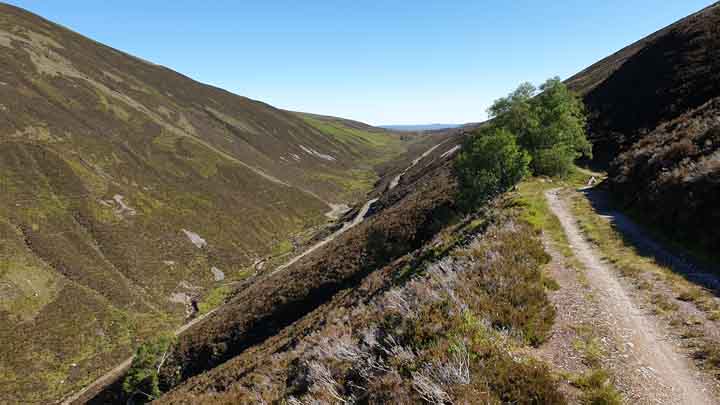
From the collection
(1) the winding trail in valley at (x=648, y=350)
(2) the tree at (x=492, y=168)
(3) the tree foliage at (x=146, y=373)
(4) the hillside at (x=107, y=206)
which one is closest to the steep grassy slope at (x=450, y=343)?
(1) the winding trail in valley at (x=648, y=350)

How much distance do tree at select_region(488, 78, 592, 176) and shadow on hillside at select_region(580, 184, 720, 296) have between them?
14511 millimetres

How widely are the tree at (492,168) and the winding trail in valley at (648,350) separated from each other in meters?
19.1

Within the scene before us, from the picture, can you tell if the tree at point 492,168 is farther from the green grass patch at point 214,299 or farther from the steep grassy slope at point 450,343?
the green grass patch at point 214,299

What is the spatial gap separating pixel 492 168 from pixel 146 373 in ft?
129

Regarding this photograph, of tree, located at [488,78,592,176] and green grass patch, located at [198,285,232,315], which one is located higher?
tree, located at [488,78,592,176]

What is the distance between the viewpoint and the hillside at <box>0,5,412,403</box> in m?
44.5

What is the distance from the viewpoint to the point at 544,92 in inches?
1468

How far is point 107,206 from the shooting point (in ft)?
219

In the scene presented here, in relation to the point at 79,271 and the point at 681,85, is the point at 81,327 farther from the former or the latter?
the point at 681,85

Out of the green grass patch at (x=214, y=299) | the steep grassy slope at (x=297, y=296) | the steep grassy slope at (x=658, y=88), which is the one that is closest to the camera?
the steep grassy slope at (x=297, y=296)

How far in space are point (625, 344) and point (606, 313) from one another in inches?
57.0

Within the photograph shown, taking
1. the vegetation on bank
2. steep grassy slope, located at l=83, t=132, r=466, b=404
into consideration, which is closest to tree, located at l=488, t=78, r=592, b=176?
the vegetation on bank

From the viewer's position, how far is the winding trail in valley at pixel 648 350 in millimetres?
6180

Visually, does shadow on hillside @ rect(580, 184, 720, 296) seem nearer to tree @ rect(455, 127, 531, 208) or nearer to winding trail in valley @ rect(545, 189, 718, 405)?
winding trail in valley @ rect(545, 189, 718, 405)
